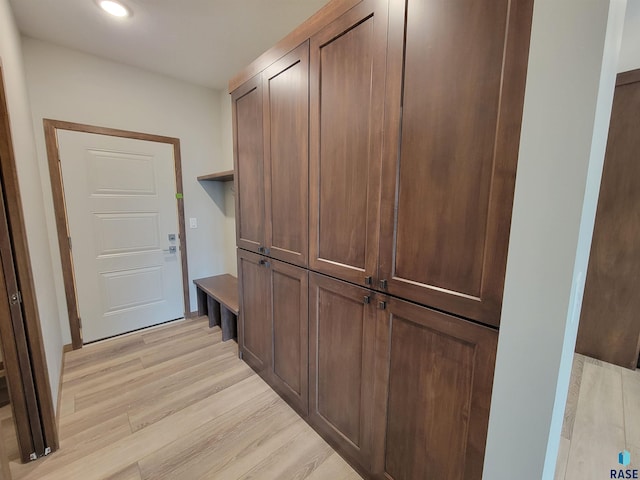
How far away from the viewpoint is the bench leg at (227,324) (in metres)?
2.76

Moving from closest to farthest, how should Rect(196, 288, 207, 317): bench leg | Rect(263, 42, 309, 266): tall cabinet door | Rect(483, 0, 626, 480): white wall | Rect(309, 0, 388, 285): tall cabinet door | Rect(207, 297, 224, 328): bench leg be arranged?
1. Rect(483, 0, 626, 480): white wall
2. Rect(309, 0, 388, 285): tall cabinet door
3. Rect(263, 42, 309, 266): tall cabinet door
4. Rect(207, 297, 224, 328): bench leg
5. Rect(196, 288, 207, 317): bench leg

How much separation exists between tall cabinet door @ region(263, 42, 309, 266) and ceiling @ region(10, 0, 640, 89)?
1.96 ft

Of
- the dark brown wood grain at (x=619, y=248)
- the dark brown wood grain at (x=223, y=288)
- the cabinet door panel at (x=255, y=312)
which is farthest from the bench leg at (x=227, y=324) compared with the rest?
the dark brown wood grain at (x=619, y=248)

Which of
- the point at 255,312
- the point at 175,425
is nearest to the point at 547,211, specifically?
the point at 255,312

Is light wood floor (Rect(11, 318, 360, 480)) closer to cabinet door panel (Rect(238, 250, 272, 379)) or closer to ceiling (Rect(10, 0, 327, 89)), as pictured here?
cabinet door panel (Rect(238, 250, 272, 379))

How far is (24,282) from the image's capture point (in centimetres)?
140

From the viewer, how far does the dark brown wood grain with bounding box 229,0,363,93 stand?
3.94 ft

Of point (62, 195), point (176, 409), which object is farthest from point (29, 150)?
point (176, 409)

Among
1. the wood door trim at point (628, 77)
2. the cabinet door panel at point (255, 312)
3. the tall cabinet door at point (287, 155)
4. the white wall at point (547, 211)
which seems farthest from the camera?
the wood door trim at point (628, 77)

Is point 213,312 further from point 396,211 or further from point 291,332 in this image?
point 396,211

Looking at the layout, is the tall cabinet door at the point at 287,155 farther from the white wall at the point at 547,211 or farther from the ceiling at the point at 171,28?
the white wall at the point at 547,211

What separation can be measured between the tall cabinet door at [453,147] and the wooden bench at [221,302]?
75.0 inches

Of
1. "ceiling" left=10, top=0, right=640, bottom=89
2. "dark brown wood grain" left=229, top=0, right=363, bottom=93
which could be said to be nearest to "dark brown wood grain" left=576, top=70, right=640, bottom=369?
"ceiling" left=10, top=0, right=640, bottom=89

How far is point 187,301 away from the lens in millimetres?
3256
